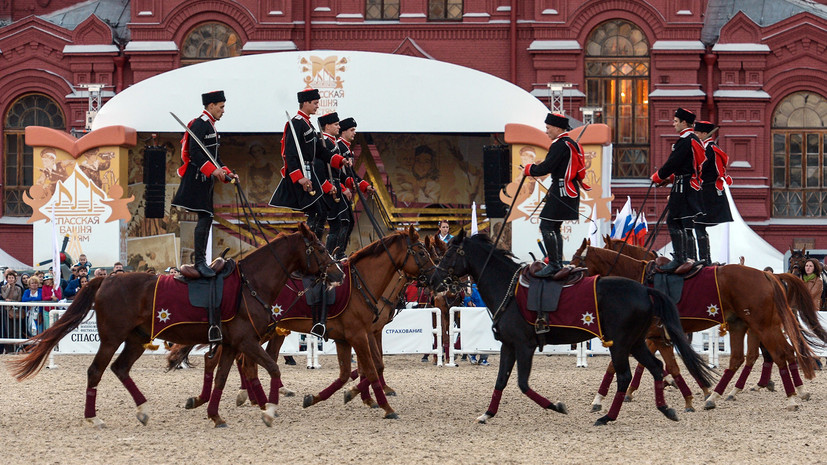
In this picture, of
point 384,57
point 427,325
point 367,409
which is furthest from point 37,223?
point 367,409

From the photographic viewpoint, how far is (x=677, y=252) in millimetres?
13453

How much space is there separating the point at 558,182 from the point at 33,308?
10.9 meters

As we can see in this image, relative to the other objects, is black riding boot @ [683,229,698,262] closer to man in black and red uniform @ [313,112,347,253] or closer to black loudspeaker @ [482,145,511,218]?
man in black and red uniform @ [313,112,347,253]

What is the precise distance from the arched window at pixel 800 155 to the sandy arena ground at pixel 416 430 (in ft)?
53.8

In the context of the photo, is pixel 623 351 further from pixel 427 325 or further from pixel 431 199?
pixel 431 199

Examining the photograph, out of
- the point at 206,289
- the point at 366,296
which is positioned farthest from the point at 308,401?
the point at 206,289

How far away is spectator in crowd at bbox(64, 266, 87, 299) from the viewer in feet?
68.3

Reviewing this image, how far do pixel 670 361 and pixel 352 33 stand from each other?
20243 millimetres

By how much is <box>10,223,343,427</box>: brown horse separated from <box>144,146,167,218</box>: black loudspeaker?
1304cm

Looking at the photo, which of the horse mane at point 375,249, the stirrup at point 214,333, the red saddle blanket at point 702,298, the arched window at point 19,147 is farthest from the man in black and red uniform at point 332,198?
the arched window at point 19,147

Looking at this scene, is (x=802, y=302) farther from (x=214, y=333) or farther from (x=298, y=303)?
(x=214, y=333)

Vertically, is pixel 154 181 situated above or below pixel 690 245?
above

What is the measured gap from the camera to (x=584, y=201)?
24.3 meters

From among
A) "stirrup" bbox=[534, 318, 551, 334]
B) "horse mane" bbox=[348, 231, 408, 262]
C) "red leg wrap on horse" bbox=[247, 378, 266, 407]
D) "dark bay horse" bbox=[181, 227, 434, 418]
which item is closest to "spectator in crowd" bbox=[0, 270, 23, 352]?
"dark bay horse" bbox=[181, 227, 434, 418]
